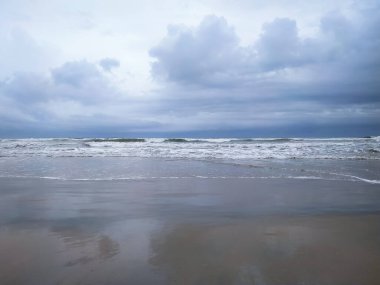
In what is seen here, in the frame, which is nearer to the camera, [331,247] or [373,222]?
[331,247]

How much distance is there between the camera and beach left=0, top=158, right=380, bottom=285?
9.27ft

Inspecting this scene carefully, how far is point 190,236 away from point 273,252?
1023 millimetres

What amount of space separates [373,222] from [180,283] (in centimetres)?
317

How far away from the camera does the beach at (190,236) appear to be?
2.83 metres

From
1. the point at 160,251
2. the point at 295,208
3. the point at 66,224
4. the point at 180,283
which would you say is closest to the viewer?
the point at 180,283

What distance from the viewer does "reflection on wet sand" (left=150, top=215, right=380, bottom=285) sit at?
276cm

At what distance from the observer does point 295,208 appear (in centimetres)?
537

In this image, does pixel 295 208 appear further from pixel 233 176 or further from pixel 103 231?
pixel 233 176

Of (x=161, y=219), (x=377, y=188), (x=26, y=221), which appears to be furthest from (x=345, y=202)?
(x=26, y=221)

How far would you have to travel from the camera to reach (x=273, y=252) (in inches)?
130

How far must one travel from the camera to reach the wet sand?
2820 mm

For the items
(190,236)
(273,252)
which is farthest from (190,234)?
(273,252)

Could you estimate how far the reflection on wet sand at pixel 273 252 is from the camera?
2.76 m

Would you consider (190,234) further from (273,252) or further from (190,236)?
(273,252)
